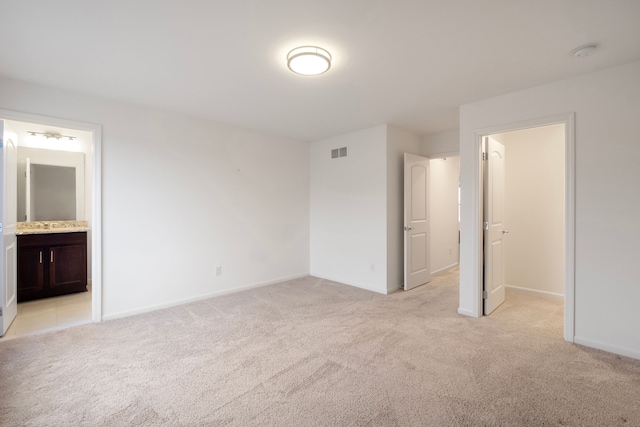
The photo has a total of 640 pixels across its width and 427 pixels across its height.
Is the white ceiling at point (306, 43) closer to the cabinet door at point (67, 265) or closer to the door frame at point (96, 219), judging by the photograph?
the door frame at point (96, 219)

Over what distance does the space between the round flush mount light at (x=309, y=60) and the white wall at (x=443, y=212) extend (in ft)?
11.4

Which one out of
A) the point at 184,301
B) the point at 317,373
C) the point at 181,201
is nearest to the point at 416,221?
the point at 317,373

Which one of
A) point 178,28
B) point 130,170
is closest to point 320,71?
point 178,28

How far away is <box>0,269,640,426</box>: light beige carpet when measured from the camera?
179cm

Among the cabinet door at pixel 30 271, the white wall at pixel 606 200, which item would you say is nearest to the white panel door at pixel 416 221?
the white wall at pixel 606 200

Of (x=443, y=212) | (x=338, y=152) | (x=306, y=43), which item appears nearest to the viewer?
(x=306, y=43)

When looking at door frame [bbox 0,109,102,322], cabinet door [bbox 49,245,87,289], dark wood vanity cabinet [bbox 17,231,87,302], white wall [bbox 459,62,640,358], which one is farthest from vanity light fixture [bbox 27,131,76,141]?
white wall [bbox 459,62,640,358]

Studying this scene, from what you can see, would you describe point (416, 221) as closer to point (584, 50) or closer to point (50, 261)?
point (584, 50)

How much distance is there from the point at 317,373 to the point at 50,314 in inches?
136

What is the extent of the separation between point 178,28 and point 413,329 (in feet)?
10.8

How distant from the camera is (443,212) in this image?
5.68 m

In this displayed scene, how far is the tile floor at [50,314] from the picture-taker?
308 cm

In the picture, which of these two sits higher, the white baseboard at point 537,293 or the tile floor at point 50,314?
the white baseboard at point 537,293

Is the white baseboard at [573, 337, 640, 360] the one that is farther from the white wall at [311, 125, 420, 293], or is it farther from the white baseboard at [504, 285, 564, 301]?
the white wall at [311, 125, 420, 293]
